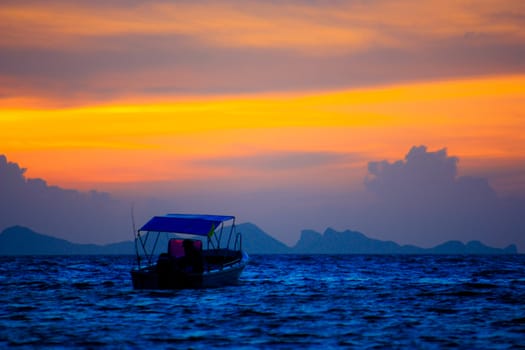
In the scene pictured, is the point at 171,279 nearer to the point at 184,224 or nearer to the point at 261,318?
the point at 184,224

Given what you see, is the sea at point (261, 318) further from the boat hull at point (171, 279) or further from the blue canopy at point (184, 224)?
the blue canopy at point (184, 224)

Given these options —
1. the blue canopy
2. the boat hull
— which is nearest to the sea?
the boat hull

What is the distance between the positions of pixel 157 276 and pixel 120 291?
7.30m

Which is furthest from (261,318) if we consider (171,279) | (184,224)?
(184,224)

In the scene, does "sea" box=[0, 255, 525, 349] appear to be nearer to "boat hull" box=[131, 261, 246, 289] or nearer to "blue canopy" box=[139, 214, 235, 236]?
"boat hull" box=[131, 261, 246, 289]

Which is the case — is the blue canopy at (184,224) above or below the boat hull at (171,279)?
above

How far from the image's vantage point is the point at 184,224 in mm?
44625

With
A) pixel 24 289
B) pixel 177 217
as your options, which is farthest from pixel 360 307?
pixel 24 289

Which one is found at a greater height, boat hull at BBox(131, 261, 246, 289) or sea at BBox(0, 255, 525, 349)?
boat hull at BBox(131, 261, 246, 289)

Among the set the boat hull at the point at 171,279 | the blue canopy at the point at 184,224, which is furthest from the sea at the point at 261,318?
the blue canopy at the point at 184,224

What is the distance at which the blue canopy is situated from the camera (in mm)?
43531

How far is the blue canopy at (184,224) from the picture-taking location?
4353 cm

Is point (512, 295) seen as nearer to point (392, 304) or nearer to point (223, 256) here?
point (392, 304)

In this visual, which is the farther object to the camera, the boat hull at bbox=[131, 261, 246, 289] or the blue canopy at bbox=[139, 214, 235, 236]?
the blue canopy at bbox=[139, 214, 235, 236]
